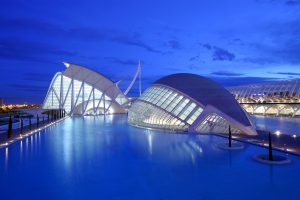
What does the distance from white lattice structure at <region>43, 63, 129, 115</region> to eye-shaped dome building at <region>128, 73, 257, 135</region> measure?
26543mm

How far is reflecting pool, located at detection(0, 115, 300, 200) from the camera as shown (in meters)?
9.10

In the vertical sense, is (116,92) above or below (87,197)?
above

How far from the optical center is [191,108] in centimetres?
2483

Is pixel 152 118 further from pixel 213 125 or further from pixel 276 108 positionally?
pixel 276 108

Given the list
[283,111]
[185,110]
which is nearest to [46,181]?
[185,110]

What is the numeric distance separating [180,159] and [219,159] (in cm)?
190

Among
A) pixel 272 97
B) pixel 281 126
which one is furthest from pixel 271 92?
pixel 281 126

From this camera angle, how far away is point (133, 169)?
39.5 feet

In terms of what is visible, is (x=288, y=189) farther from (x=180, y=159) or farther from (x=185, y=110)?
(x=185, y=110)

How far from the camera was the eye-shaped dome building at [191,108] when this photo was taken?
2339 centimetres

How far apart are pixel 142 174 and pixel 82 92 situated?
4655 centimetres

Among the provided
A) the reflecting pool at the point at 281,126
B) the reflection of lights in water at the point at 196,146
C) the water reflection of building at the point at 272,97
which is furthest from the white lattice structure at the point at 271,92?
the reflection of lights in water at the point at 196,146

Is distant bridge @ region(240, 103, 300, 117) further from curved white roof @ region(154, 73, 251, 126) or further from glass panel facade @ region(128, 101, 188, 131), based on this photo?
glass panel facade @ region(128, 101, 188, 131)

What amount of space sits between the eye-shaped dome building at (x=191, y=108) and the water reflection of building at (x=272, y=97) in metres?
31.5
